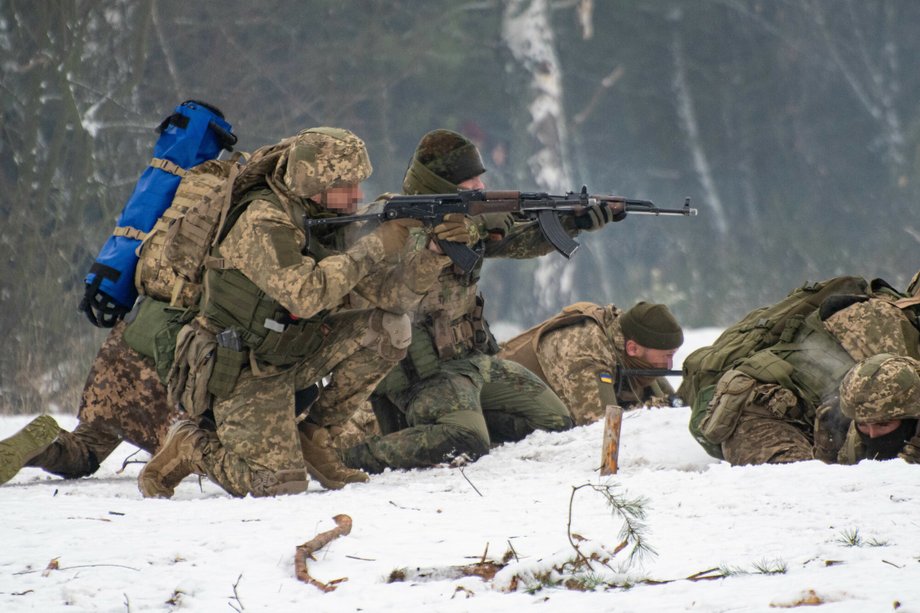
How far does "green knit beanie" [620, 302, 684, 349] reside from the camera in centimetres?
693

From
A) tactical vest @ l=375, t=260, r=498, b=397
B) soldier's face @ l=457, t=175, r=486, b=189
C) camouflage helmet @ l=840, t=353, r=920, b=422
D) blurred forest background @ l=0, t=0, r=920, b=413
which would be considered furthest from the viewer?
blurred forest background @ l=0, t=0, r=920, b=413

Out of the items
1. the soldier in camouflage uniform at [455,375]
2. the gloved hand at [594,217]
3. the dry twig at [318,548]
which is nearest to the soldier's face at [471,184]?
the soldier in camouflage uniform at [455,375]

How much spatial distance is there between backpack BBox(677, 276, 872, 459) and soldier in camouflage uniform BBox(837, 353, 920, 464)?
68 centimetres

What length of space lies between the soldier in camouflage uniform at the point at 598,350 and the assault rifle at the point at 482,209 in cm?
94

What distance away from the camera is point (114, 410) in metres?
5.44

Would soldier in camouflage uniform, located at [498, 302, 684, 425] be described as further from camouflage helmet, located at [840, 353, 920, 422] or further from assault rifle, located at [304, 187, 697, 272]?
camouflage helmet, located at [840, 353, 920, 422]

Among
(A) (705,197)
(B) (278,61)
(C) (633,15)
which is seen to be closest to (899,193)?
(A) (705,197)

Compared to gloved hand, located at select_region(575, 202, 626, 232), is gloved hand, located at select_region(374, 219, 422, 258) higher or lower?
lower

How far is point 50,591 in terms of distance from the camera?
10.4 ft

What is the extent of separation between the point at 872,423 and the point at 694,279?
1689cm

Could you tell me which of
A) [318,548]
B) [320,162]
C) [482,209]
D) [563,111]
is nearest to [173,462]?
[320,162]

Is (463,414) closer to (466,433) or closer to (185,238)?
(466,433)

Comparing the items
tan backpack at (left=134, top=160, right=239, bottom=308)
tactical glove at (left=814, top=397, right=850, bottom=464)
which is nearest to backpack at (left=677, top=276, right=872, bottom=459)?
tactical glove at (left=814, top=397, right=850, bottom=464)

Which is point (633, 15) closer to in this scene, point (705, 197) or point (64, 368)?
point (705, 197)
